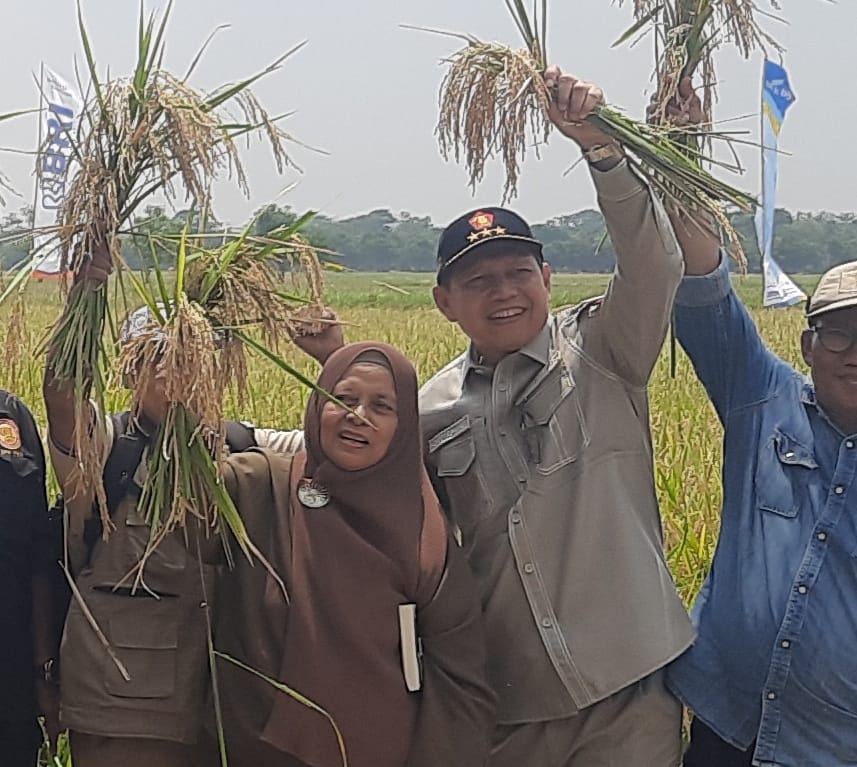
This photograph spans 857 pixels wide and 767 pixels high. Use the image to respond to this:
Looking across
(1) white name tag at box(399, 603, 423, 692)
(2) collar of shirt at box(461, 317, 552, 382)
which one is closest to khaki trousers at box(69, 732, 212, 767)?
(1) white name tag at box(399, 603, 423, 692)

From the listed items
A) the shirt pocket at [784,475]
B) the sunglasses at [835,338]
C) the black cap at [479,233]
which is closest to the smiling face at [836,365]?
the sunglasses at [835,338]

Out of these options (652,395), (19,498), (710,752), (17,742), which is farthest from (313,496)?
(652,395)

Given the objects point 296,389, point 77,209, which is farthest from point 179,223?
point 296,389

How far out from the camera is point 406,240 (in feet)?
9.09

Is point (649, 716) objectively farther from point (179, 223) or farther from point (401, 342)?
point (401, 342)

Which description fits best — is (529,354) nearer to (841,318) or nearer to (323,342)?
(323,342)

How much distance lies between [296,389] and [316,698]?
3130 millimetres

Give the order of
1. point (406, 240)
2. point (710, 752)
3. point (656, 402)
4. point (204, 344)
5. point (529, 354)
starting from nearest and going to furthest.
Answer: point (204, 344), point (529, 354), point (710, 752), point (406, 240), point (656, 402)

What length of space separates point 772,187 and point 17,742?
2.21 metres

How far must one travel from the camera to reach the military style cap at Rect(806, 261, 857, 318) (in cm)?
223

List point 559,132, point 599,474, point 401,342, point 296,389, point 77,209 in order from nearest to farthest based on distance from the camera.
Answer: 1. point 77,209
2. point 559,132
3. point 599,474
4. point 296,389
5. point 401,342

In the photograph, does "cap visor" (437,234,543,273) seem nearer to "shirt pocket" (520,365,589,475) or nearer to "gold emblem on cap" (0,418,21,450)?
"shirt pocket" (520,365,589,475)

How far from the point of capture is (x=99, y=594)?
2205 millimetres

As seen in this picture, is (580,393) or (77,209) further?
(580,393)
